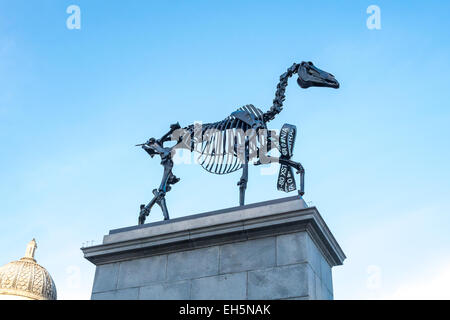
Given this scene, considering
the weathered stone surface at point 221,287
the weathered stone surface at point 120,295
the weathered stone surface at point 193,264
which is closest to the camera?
the weathered stone surface at point 221,287

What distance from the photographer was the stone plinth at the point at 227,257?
13227 millimetres

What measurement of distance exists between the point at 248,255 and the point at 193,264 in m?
1.38

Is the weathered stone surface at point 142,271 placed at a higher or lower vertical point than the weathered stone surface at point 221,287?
higher

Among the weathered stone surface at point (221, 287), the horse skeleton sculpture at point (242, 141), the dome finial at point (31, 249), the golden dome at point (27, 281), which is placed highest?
the dome finial at point (31, 249)

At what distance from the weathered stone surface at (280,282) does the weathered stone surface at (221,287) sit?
19cm

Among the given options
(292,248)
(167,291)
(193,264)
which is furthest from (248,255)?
(167,291)

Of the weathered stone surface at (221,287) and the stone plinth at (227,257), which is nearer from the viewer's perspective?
the stone plinth at (227,257)

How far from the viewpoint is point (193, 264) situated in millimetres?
14227

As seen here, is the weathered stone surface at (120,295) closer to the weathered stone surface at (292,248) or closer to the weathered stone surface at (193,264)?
the weathered stone surface at (193,264)

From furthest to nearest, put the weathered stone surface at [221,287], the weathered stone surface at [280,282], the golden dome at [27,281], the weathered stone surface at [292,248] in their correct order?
1. the golden dome at [27,281]
2. the weathered stone surface at [221,287]
3. the weathered stone surface at [292,248]
4. the weathered stone surface at [280,282]

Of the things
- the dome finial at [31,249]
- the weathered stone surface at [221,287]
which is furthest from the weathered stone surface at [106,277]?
the dome finial at [31,249]

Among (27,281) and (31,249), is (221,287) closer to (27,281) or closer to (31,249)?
(27,281)

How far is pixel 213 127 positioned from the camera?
1736cm

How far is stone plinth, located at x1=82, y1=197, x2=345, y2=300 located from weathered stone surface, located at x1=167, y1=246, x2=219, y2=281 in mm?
24
